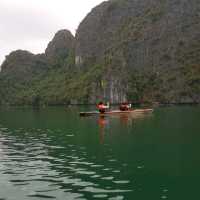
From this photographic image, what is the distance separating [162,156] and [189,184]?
696 centimetres

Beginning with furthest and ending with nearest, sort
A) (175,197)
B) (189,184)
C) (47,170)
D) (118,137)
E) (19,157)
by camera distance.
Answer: (118,137) < (19,157) < (47,170) < (189,184) < (175,197)

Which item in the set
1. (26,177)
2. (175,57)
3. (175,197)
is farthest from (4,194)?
(175,57)

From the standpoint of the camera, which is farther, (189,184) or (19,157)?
(19,157)

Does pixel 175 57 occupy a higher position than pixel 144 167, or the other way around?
pixel 175 57

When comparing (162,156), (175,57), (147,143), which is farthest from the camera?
(175,57)

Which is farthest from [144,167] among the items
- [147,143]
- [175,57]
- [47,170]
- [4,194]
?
[175,57]

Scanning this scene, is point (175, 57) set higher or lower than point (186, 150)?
higher

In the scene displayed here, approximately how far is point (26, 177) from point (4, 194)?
3.13m

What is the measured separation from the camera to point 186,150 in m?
26.9

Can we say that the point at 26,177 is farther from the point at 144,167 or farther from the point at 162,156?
the point at 162,156

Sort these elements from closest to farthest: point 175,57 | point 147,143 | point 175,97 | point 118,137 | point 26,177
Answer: point 26,177, point 147,143, point 118,137, point 175,97, point 175,57

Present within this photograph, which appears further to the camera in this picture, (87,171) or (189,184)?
(87,171)

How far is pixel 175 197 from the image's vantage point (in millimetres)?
15781

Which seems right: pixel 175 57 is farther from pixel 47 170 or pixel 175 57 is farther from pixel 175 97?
pixel 47 170
